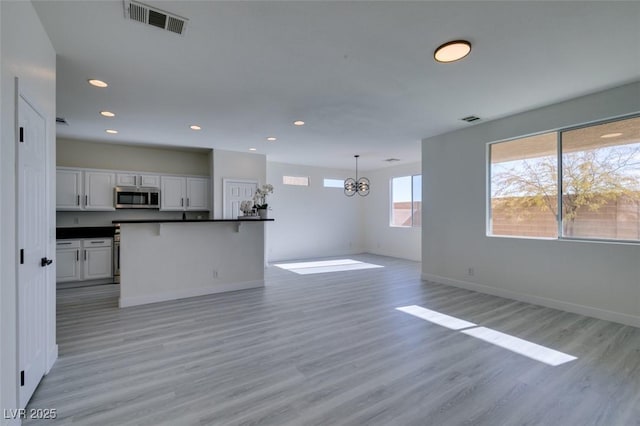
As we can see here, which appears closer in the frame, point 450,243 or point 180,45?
point 180,45

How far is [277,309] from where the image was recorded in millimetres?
3865

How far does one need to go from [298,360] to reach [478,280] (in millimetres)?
3627

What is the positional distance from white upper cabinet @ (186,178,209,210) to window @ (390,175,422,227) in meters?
5.42

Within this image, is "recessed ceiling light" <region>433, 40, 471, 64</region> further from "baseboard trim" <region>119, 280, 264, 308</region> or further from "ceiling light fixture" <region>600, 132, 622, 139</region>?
"baseboard trim" <region>119, 280, 264, 308</region>

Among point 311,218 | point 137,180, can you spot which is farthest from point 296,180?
point 137,180

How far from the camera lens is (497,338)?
115 inches

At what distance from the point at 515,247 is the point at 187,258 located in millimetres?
5132

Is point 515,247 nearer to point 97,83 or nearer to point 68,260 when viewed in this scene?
point 97,83

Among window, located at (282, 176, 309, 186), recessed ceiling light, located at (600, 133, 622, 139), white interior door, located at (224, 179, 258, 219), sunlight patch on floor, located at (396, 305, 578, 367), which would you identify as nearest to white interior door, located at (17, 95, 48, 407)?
sunlight patch on floor, located at (396, 305, 578, 367)

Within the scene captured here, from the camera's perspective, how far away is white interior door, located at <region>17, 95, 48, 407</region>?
180cm

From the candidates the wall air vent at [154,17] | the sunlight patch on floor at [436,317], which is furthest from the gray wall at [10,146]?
the sunlight patch on floor at [436,317]

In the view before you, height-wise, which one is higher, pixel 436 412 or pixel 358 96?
pixel 358 96

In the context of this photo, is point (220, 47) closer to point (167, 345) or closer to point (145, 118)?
point (145, 118)

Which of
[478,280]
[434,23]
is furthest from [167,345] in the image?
[478,280]
